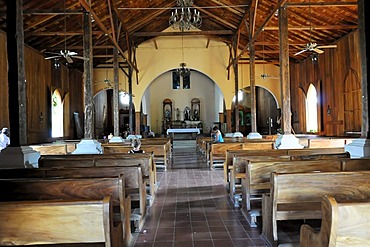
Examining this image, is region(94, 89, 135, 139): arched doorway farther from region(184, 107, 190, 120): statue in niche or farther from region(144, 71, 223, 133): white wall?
region(184, 107, 190, 120): statue in niche

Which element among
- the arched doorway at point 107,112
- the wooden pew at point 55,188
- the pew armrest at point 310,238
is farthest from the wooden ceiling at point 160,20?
the pew armrest at point 310,238

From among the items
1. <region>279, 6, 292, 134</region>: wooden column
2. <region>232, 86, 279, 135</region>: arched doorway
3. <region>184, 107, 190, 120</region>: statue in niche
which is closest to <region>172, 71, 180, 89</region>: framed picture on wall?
<region>184, 107, 190, 120</region>: statue in niche

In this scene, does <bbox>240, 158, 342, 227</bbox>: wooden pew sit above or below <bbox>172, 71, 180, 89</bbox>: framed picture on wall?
below

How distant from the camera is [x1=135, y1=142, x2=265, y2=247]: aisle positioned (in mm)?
3219

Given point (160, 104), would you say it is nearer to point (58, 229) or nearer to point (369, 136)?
point (369, 136)

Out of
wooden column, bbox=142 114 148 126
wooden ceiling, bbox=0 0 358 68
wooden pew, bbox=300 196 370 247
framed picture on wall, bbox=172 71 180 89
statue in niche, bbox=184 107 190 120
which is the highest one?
wooden ceiling, bbox=0 0 358 68

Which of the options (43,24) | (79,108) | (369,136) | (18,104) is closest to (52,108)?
(79,108)

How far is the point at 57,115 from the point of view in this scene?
50.4ft

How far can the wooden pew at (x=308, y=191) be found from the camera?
265 centimetres

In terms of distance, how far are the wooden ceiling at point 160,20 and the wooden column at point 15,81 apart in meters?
3.58

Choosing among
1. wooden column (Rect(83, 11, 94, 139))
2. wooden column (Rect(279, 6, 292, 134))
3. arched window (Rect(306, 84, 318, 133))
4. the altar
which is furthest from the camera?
the altar

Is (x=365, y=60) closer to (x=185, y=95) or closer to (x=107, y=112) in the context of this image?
(x=185, y=95)

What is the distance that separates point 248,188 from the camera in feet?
12.2

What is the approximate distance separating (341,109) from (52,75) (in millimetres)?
11432
